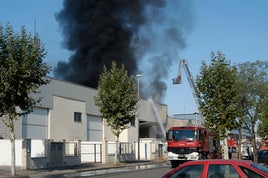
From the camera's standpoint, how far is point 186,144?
97.3 ft

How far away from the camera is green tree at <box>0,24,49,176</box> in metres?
25.5

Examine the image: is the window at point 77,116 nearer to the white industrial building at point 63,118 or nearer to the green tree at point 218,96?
the white industrial building at point 63,118

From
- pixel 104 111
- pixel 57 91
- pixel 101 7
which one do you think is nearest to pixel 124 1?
pixel 101 7

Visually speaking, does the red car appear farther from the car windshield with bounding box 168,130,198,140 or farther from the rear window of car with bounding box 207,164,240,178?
the car windshield with bounding box 168,130,198,140

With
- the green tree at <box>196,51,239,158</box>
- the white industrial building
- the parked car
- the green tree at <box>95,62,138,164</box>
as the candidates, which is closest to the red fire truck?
the green tree at <box>196,51,239,158</box>

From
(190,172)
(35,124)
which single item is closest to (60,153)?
(35,124)

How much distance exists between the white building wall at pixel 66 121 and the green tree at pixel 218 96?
21160 millimetres

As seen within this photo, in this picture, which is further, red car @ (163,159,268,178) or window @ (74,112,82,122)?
window @ (74,112,82,122)

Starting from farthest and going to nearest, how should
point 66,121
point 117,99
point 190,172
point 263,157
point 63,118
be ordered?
1. point 66,121
2. point 63,118
3. point 263,157
4. point 117,99
5. point 190,172

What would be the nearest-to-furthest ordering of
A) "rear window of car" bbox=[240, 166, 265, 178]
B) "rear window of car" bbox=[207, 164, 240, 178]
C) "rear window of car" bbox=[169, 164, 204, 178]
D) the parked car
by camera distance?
"rear window of car" bbox=[240, 166, 265, 178]
"rear window of car" bbox=[207, 164, 240, 178]
"rear window of car" bbox=[169, 164, 204, 178]
the parked car

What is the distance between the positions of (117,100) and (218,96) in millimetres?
13657

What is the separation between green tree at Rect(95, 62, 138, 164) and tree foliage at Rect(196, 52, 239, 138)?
12388 millimetres

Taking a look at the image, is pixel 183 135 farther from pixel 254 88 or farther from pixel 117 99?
pixel 254 88

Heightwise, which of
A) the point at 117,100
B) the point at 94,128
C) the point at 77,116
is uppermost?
the point at 117,100
